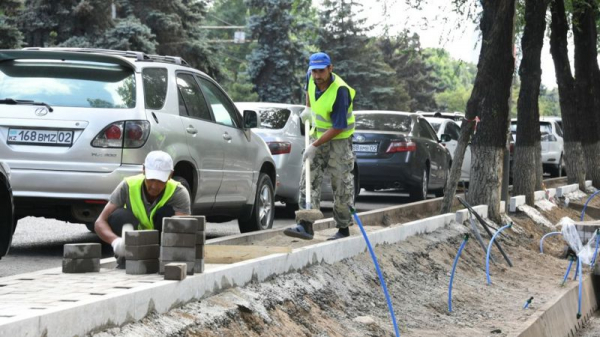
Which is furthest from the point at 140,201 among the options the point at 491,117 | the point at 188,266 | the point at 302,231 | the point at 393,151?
the point at 393,151

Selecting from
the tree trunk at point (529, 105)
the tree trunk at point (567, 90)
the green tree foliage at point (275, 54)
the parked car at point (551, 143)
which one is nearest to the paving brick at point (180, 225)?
the tree trunk at point (529, 105)

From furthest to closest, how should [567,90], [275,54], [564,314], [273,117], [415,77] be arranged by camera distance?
[415,77]
[275,54]
[567,90]
[273,117]
[564,314]

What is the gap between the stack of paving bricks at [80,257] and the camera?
793 centimetres

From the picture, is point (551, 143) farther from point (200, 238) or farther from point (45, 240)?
point (200, 238)

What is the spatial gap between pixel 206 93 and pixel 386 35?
31.3 ft

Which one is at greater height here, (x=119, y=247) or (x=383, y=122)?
(x=383, y=122)

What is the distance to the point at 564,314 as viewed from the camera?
487 inches

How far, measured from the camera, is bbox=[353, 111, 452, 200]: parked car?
20562 mm

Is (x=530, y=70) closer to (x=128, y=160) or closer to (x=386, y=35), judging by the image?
(x=386, y=35)

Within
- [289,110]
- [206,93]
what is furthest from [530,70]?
[206,93]

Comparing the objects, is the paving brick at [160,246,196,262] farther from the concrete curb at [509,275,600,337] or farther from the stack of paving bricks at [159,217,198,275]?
the concrete curb at [509,275,600,337]

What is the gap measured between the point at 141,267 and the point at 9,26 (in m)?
25.9

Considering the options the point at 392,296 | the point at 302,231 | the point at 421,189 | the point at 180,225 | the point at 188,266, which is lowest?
the point at 421,189

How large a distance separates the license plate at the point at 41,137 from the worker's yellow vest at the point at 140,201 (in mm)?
2107
